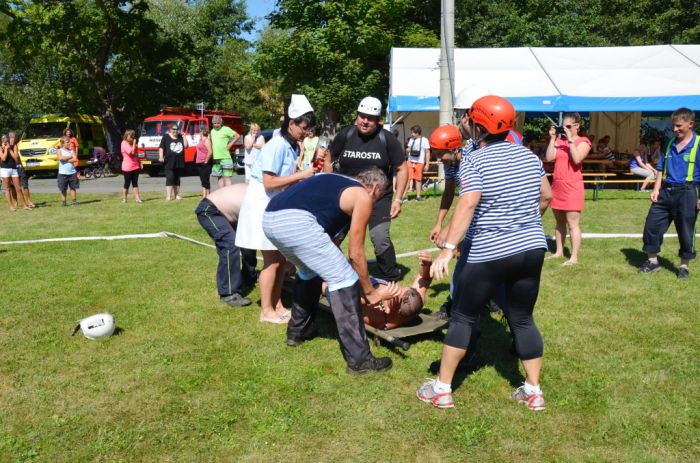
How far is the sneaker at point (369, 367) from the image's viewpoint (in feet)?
14.6

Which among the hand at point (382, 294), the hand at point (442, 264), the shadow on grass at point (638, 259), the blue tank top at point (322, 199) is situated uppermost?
the blue tank top at point (322, 199)

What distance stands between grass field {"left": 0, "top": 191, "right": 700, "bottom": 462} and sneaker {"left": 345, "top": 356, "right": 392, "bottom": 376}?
0.07 m

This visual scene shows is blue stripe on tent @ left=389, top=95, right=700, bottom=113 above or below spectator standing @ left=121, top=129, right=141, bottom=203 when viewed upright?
above

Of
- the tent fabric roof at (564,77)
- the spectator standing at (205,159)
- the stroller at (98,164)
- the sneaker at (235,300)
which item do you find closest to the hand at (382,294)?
the sneaker at (235,300)

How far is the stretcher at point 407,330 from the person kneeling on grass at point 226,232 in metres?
1.77

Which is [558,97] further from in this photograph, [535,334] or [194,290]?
[535,334]

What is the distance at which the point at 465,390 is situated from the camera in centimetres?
421

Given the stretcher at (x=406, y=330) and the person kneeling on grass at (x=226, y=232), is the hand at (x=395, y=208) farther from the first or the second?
the person kneeling on grass at (x=226, y=232)

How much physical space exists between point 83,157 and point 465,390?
84.0 ft

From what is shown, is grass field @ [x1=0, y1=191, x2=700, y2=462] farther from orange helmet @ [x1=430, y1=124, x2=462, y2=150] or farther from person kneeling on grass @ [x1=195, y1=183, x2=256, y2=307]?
orange helmet @ [x1=430, y1=124, x2=462, y2=150]

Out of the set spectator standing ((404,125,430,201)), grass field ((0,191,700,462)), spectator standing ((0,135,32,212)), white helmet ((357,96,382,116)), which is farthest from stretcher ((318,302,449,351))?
spectator standing ((0,135,32,212))

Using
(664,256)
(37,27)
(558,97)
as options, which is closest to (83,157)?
(37,27)

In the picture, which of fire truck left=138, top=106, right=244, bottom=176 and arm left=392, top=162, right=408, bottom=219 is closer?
arm left=392, top=162, right=408, bottom=219

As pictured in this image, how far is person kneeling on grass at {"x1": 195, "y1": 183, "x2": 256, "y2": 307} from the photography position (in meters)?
6.07
